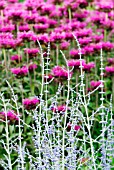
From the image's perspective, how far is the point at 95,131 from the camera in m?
3.93

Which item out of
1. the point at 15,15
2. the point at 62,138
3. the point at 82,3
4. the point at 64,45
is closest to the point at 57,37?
the point at 64,45

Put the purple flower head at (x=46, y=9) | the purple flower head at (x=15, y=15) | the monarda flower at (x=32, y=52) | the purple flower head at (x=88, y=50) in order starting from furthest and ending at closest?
the purple flower head at (x=46, y=9), the purple flower head at (x=15, y=15), the purple flower head at (x=88, y=50), the monarda flower at (x=32, y=52)

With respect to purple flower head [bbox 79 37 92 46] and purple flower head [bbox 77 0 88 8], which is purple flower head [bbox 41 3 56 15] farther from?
purple flower head [bbox 79 37 92 46]

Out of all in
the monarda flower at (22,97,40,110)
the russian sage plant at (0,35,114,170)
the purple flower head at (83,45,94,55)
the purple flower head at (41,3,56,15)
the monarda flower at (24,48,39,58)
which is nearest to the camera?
the russian sage plant at (0,35,114,170)

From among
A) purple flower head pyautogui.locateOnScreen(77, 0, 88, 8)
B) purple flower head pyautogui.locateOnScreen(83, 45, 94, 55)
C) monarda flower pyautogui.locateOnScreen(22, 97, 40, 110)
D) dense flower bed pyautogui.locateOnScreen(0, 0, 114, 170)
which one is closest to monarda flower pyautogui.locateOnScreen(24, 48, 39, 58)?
dense flower bed pyautogui.locateOnScreen(0, 0, 114, 170)

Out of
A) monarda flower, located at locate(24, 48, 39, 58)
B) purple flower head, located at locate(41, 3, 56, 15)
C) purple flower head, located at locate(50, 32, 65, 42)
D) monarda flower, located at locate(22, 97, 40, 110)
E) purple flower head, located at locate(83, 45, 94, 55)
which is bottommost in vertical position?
monarda flower, located at locate(22, 97, 40, 110)

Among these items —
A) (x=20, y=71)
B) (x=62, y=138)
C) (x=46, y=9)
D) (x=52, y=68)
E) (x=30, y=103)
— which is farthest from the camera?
(x=46, y=9)

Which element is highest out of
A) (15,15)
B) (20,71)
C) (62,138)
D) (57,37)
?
(15,15)

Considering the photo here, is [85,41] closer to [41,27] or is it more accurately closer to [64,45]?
[64,45]

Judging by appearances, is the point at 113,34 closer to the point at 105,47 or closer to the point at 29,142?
the point at 105,47

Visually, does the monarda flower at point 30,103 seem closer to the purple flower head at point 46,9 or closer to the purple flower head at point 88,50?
the purple flower head at point 88,50

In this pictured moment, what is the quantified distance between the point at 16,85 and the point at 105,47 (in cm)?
75

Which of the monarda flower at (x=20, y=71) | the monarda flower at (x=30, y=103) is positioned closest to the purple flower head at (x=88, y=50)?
the monarda flower at (x=20, y=71)

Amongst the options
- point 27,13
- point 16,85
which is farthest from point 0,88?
point 27,13
